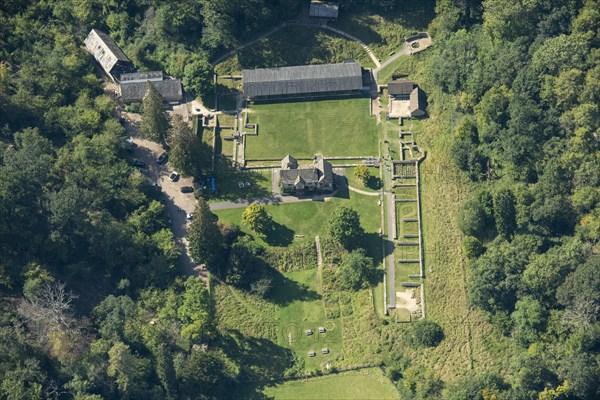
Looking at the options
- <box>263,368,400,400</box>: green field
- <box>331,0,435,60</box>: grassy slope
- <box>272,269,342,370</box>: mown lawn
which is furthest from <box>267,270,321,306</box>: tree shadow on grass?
<box>331,0,435,60</box>: grassy slope

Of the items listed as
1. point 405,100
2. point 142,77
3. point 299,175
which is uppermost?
point 142,77

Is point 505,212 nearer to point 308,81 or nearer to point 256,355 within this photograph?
point 308,81

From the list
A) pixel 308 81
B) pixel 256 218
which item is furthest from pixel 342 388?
pixel 308 81

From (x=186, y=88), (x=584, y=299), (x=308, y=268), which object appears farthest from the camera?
(x=186, y=88)

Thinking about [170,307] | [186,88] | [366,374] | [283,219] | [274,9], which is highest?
[274,9]

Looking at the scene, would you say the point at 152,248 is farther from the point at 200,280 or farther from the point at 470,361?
the point at 470,361

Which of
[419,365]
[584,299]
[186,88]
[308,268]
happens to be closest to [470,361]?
[419,365]

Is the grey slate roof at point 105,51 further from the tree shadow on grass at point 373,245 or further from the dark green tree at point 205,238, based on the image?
the tree shadow on grass at point 373,245
